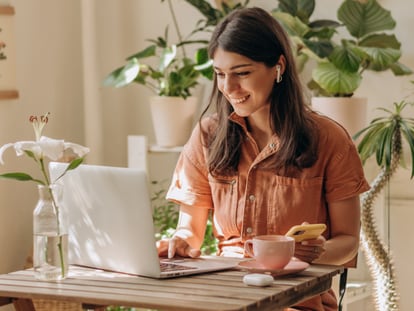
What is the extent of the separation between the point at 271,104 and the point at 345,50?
883 millimetres

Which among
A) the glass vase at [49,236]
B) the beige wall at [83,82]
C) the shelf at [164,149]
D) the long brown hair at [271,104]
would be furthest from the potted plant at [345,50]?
the glass vase at [49,236]

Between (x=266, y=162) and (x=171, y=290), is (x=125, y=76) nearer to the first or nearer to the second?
(x=266, y=162)

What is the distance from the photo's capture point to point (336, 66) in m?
3.15

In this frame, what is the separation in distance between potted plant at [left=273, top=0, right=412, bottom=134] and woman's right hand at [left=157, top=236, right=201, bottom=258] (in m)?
1.17

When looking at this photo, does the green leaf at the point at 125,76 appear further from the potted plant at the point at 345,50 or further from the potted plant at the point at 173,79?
the potted plant at the point at 345,50

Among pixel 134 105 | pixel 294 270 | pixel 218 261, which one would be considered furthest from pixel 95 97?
pixel 294 270

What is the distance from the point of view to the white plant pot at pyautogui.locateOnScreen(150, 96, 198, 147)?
3.64 metres

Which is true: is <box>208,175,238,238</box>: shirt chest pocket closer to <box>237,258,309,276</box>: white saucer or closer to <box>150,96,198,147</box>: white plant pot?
<box>237,258,309,276</box>: white saucer

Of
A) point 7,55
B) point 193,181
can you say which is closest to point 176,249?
point 193,181

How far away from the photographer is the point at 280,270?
190 cm

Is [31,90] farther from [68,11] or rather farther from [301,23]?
[301,23]

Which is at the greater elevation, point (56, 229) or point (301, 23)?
point (301, 23)

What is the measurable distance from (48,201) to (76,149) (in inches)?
5.4

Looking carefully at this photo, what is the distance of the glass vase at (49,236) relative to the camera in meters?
1.93
